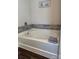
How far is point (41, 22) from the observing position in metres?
3.14

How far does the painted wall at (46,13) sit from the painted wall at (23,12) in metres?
0.14

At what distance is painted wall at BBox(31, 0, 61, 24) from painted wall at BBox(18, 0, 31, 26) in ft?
0.47

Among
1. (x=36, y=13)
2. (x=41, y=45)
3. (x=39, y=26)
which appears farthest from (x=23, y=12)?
(x=41, y=45)

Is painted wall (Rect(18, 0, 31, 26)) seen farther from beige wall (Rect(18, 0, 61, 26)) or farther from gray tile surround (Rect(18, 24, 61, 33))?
gray tile surround (Rect(18, 24, 61, 33))

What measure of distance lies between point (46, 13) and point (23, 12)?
665 mm

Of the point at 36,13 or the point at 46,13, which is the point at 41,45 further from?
the point at 36,13

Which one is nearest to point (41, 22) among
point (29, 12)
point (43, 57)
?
point (29, 12)

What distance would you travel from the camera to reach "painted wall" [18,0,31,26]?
10.3 ft

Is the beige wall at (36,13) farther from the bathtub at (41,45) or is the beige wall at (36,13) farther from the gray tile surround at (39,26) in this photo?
the bathtub at (41,45)

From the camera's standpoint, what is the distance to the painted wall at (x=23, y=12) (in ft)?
10.3

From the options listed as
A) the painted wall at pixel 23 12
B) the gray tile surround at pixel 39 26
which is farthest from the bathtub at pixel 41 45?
the painted wall at pixel 23 12

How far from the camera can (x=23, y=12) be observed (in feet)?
10.7

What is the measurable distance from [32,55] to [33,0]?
5.26 ft
